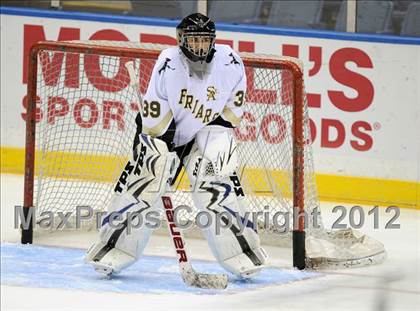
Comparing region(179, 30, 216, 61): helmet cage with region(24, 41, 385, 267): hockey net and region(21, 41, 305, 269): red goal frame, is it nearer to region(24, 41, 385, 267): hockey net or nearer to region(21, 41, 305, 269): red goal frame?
region(24, 41, 385, 267): hockey net

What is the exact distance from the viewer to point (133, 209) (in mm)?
7031

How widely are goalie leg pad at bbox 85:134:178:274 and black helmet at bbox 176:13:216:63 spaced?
0.43 meters

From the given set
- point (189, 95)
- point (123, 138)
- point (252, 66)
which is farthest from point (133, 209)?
point (123, 138)

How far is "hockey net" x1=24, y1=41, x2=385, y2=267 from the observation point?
7520 millimetres

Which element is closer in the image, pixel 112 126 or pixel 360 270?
pixel 360 270

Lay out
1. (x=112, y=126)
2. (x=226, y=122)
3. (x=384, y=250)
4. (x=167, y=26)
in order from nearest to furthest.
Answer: (x=226, y=122) < (x=384, y=250) < (x=112, y=126) < (x=167, y=26)

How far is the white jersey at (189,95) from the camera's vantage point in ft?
22.7

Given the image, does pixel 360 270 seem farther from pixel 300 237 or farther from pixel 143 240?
pixel 143 240

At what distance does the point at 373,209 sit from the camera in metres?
8.56

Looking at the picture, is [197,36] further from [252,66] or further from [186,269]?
[186,269]

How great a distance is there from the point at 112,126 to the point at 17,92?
1217 millimetres

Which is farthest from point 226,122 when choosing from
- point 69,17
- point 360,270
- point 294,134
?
point 69,17

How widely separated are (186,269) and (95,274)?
466 mm

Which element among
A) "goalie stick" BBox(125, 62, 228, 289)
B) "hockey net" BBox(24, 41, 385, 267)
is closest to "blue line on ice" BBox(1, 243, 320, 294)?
"goalie stick" BBox(125, 62, 228, 289)
